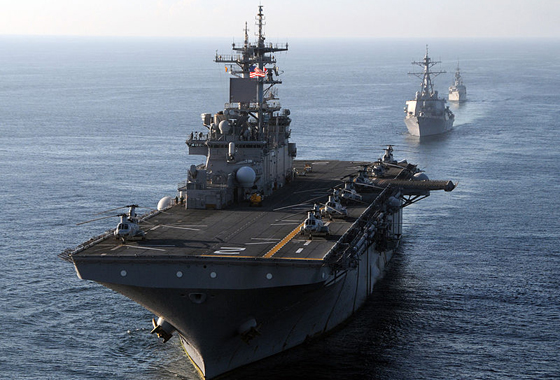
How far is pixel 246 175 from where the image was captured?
37.1 m

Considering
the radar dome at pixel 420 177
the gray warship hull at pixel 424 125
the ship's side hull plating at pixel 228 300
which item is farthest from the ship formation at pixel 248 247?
the gray warship hull at pixel 424 125

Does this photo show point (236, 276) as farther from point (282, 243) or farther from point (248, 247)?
point (282, 243)

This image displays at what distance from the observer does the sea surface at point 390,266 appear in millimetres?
29344

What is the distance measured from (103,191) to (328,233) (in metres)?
27.9

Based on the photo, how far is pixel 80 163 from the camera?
6681 cm

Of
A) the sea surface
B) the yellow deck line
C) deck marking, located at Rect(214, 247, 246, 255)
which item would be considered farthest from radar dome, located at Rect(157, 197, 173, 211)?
deck marking, located at Rect(214, 247, 246, 255)

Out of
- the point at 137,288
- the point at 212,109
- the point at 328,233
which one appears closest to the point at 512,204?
the point at 328,233

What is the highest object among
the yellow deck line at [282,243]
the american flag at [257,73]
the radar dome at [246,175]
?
the american flag at [257,73]

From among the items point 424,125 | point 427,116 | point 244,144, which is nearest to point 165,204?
point 244,144

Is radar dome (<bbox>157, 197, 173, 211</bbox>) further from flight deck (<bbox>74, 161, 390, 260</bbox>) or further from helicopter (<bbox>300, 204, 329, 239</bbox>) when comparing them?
helicopter (<bbox>300, 204, 329, 239</bbox>)

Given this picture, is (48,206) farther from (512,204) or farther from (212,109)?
(212,109)

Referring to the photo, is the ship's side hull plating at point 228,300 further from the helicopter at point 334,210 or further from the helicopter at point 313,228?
the helicopter at point 334,210

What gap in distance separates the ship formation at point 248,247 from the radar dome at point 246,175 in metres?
0.06

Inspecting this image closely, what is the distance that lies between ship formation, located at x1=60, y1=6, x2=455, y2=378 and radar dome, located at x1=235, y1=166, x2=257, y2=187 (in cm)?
6
